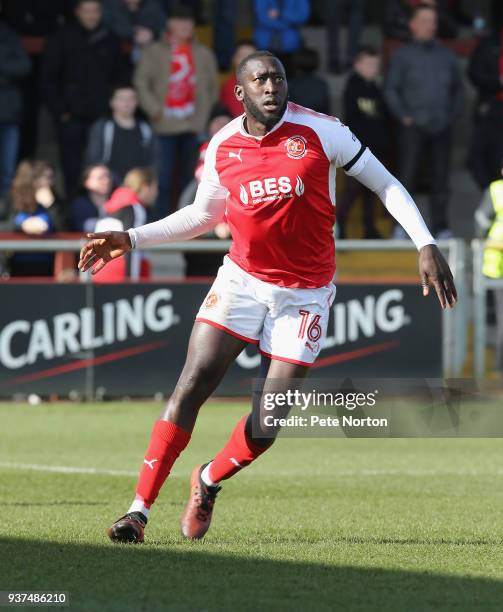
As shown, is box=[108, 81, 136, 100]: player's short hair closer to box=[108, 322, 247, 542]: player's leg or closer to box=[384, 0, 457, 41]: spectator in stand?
box=[384, 0, 457, 41]: spectator in stand

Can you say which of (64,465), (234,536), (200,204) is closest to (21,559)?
(234,536)

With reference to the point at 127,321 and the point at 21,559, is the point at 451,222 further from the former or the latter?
the point at 21,559

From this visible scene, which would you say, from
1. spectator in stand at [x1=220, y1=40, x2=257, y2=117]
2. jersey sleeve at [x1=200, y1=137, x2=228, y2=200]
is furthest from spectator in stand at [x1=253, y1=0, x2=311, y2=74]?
jersey sleeve at [x1=200, y1=137, x2=228, y2=200]

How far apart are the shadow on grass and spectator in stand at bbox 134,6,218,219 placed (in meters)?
11.3

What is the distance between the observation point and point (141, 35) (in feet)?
60.0

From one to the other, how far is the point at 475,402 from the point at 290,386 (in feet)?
3.58

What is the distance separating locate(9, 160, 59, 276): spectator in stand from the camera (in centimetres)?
1519

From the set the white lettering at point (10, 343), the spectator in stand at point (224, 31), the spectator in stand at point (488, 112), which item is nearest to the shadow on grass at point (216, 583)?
the white lettering at point (10, 343)

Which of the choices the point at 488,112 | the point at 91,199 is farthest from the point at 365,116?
the point at 91,199

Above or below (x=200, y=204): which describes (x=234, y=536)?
below

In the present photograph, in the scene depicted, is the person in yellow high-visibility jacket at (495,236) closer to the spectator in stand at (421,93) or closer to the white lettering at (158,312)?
the spectator in stand at (421,93)

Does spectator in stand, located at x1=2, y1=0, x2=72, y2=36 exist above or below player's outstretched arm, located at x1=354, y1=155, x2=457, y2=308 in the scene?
above

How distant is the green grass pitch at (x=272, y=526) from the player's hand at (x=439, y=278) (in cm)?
116

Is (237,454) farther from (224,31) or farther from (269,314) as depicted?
(224,31)
